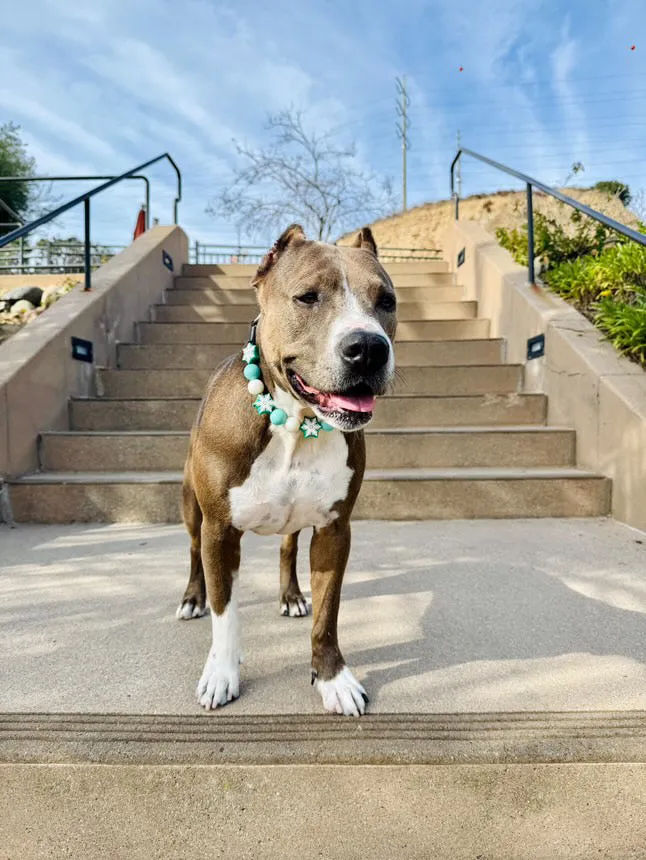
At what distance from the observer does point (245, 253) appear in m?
16.7

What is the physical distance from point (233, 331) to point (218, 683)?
4.37 metres

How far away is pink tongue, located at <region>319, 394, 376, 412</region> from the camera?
1.40 meters

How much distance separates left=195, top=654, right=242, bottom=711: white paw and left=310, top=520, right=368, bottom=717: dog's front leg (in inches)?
9.3

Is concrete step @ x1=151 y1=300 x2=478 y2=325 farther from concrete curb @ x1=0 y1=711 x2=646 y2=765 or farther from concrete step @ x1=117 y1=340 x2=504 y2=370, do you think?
concrete curb @ x1=0 y1=711 x2=646 y2=765

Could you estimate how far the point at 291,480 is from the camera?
65.0 inches

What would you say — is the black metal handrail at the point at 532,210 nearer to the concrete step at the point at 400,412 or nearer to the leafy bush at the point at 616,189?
the concrete step at the point at 400,412

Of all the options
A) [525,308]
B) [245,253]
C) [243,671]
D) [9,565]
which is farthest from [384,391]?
[245,253]

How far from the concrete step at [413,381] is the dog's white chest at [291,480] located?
3.16m

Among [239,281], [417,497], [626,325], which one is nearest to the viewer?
[417,497]

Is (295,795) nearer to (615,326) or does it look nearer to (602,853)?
(602,853)

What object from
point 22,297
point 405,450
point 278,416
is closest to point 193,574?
point 278,416

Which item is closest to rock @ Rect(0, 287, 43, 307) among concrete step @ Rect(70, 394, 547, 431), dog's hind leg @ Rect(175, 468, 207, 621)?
concrete step @ Rect(70, 394, 547, 431)

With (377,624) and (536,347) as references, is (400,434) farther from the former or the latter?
(377,624)

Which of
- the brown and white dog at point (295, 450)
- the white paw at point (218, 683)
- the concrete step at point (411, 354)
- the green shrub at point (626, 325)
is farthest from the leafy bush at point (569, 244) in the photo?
the white paw at point (218, 683)
